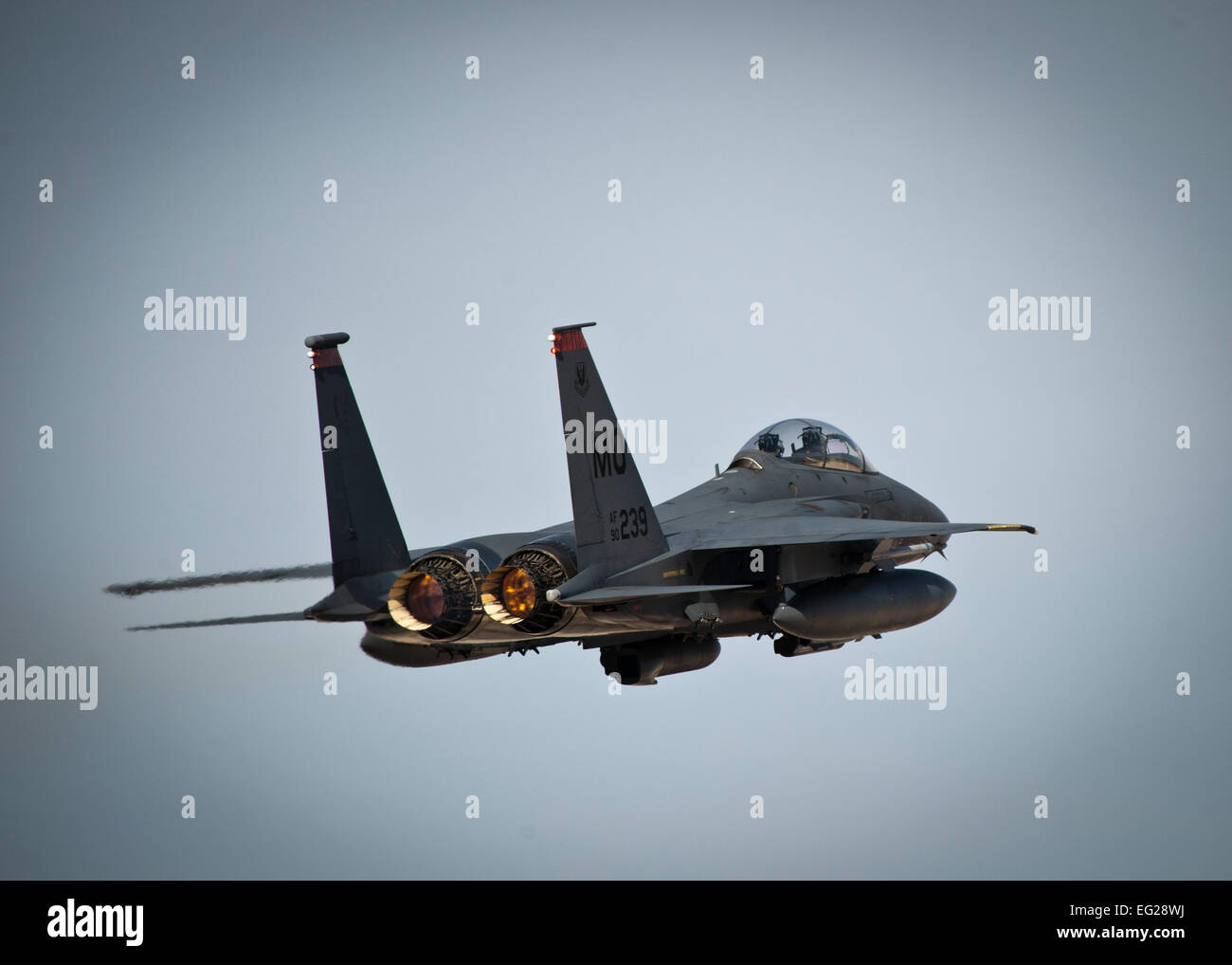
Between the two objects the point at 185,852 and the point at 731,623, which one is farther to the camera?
the point at 185,852

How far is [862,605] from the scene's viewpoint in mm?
23312

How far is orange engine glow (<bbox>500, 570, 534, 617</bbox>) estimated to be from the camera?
69.5ft

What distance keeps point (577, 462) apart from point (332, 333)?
366cm

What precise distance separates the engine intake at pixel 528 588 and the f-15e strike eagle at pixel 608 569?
0.02 meters

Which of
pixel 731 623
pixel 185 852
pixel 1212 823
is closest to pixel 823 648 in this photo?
pixel 731 623

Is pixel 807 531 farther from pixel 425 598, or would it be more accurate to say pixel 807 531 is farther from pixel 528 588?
pixel 425 598

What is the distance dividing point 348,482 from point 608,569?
356 centimetres

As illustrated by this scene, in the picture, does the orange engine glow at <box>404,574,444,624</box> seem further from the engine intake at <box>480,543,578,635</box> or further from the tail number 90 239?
the tail number 90 239

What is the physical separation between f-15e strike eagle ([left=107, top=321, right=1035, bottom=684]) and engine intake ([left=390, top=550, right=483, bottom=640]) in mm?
17

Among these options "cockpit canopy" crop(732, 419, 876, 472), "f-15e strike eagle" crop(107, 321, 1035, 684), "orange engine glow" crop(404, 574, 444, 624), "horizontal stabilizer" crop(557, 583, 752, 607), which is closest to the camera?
"horizontal stabilizer" crop(557, 583, 752, 607)

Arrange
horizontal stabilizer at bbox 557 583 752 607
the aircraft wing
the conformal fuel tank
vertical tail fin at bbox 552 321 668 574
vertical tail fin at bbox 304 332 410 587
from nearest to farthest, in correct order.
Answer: horizontal stabilizer at bbox 557 583 752 607 < vertical tail fin at bbox 552 321 668 574 < vertical tail fin at bbox 304 332 410 587 < the aircraft wing < the conformal fuel tank

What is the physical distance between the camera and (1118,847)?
37.8 metres

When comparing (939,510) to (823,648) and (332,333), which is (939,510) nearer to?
(823,648)

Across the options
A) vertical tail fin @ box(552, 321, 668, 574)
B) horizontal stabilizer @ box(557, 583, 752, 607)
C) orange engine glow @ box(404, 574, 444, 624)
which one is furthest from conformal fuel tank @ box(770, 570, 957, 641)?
orange engine glow @ box(404, 574, 444, 624)
